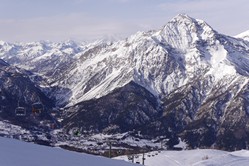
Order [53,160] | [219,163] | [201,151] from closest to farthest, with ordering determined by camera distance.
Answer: [53,160]
[219,163]
[201,151]

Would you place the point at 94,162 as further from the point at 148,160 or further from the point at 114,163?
the point at 148,160

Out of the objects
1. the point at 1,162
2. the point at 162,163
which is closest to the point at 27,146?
the point at 1,162

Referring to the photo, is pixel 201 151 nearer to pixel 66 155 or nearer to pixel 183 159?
pixel 183 159

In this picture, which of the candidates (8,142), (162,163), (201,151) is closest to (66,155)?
(8,142)

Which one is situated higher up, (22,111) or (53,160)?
(22,111)

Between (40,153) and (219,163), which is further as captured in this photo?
(219,163)

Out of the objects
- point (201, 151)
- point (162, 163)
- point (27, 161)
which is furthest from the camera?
point (201, 151)
